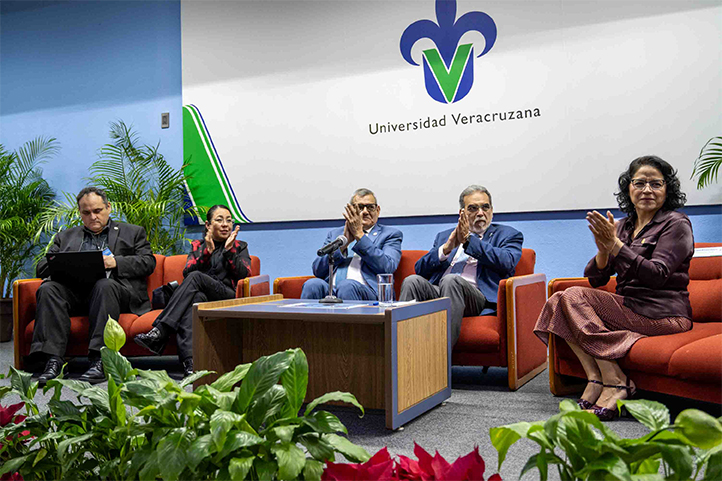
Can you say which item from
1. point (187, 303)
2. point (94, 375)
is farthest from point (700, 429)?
point (94, 375)

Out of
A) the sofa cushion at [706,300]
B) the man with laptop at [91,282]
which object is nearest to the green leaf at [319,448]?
the sofa cushion at [706,300]

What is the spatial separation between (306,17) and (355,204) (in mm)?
1786

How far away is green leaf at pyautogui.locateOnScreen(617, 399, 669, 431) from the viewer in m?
0.91

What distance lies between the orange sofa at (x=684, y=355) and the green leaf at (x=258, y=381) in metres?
1.72

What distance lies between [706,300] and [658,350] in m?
0.65

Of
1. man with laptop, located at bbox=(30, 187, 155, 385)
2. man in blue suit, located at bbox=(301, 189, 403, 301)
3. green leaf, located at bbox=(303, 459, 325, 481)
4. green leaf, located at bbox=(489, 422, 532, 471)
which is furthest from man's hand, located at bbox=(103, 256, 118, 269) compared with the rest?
green leaf, located at bbox=(489, 422, 532, 471)

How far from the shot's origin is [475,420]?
250cm

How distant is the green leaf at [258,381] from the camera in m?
1.14

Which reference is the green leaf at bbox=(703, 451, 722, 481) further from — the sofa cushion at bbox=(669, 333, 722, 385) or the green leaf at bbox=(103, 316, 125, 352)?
the sofa cushion at bbox=(669, 333, 722, 385)

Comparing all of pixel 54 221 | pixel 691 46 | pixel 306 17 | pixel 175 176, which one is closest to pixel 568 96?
pixel 691 46

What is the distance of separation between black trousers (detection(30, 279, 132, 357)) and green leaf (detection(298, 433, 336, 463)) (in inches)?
109

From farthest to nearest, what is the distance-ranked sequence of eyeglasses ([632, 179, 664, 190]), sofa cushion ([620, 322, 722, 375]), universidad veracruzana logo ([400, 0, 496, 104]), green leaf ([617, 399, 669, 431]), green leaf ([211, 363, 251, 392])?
1. universidad veracruzana logo ([400, 0, 496, 104])
2. eyeglasses ([632, 179, 664, 190])
3. sofa cushion ([620, 322, 722, 375])
4. green leaf ([211, 363, 251, 392])
5. green leaf ([617, 399, 669, 431])

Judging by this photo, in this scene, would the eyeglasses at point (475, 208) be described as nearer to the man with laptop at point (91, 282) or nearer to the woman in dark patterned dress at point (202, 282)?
the woman in dark patterned dress at point (202, 282)

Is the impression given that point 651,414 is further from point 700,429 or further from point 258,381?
point 258,381
